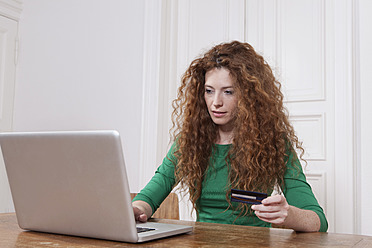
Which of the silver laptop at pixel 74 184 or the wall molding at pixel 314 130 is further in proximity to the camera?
the wall molding at pixel 314 130

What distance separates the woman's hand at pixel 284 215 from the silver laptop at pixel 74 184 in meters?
0.20

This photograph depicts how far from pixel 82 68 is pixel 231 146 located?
5.67 ft

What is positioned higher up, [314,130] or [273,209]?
[314,130]

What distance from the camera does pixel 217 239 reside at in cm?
99

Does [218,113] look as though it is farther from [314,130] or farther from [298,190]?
[314,130]

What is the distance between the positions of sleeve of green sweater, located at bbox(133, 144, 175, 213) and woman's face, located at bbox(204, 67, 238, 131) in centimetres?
27

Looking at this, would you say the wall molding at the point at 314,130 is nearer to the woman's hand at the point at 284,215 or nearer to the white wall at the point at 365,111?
the white wall at the point at 365,111

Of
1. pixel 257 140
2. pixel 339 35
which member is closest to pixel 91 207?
pixel 257 140

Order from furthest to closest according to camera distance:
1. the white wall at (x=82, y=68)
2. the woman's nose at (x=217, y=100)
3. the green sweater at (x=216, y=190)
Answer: the white wall at (x=82, y=68)
the woman's nose at (x=217, y=100)
the green sweater at (x=216, y=190)

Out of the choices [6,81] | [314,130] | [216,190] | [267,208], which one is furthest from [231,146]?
[6,81]

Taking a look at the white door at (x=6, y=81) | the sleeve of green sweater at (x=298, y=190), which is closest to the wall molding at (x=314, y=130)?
the sleeve of green sweater at (x=298, y=190)

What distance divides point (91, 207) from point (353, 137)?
5.38ft

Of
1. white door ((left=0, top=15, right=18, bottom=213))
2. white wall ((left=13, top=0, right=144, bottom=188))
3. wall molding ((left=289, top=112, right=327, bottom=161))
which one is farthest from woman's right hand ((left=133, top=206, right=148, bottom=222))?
white door ((left=0, top=15, right=18, bottom=213))

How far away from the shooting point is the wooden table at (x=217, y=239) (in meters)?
0.91
